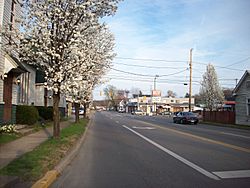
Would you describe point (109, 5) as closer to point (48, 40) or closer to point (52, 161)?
point (48, 40)

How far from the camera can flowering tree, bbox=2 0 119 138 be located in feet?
42.9

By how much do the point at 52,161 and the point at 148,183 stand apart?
3.20 metres

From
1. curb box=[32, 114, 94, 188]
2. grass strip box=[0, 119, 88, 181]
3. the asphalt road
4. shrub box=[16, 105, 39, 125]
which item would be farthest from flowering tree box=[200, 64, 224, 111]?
curb box=[32, 114, 94, 188]

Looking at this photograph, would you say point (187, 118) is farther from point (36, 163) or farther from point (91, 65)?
point (36, 163)

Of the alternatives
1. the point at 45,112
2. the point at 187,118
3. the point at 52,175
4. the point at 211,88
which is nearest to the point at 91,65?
the point at 52,175

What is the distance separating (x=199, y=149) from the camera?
45.7 feet

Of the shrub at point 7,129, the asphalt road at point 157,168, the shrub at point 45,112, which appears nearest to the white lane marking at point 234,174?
the asphalt road at point 157,168

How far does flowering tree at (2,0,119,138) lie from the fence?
106 ft

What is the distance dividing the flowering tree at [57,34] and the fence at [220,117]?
32.4 meters

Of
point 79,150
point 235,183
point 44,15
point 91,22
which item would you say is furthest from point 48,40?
point 235,183

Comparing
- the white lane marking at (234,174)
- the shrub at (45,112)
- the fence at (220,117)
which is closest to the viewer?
the white lane marking at (234,174)

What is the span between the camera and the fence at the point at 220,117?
4262cm

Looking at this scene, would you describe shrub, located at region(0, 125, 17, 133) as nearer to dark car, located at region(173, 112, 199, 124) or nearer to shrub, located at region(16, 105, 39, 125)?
shrub, located at region(16, 105, 39, 125)

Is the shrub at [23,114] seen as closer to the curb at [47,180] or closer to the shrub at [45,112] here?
the shrub at [45,112]
